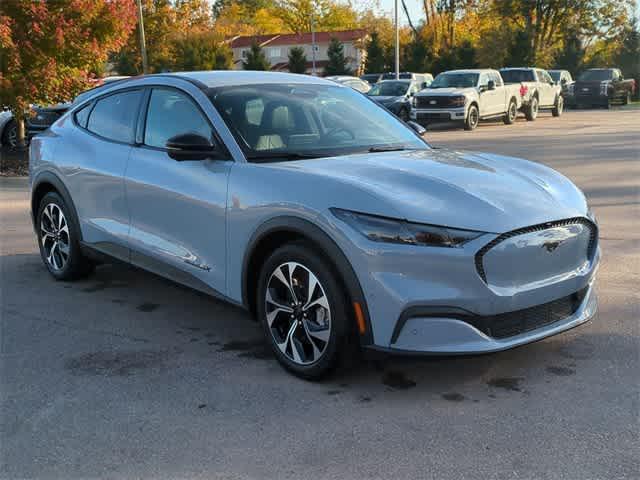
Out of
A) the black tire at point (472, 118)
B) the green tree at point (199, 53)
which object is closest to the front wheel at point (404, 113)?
the black tire at point (472, 118)

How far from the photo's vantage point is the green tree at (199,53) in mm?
58094

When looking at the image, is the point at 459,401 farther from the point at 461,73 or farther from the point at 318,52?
the point at 318,52

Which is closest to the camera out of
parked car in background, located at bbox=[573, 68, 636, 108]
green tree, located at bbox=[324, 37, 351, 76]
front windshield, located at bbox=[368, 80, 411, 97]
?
front windshield, located at bbox=[368, 80, 411, 97]

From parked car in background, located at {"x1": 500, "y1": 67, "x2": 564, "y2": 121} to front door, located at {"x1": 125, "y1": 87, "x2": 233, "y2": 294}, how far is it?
23.7 m

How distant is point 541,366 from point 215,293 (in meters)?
1.94

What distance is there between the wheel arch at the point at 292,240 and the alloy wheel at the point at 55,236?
2.39 meters

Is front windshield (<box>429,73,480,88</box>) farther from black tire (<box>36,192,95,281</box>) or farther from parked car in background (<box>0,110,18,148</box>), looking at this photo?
black tire (<box>36,192,95,281</box>)

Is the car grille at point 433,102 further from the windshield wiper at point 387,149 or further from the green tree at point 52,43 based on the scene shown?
the windshield wiper at point 387,149

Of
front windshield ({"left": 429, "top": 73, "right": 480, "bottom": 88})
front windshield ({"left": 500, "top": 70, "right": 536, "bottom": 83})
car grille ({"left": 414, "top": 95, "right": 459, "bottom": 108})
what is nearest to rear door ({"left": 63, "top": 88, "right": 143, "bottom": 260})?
car grille ({"left": 414, "top": 95, "right": 459, "bottom": 108})

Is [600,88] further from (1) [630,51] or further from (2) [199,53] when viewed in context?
(2) [199,53]

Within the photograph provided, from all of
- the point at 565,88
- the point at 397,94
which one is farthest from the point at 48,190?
the point at 565,88

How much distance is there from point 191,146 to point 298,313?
47.4 inches

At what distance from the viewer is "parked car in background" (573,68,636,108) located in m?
37.5

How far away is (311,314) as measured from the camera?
13.7ft
